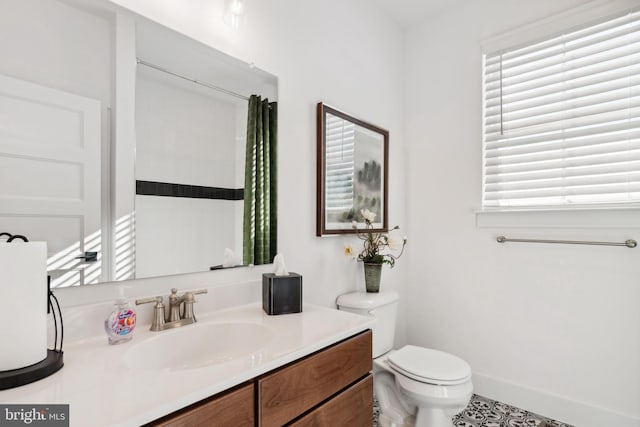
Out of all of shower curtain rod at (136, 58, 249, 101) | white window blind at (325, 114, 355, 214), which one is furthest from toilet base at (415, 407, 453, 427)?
shower curtain rod at (136, 58, 249, 101)

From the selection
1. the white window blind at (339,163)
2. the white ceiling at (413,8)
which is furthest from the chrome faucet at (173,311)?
the white ceiling at (413,8)

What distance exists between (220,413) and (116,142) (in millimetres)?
845

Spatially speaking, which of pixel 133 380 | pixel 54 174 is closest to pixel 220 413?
pixel 133 380

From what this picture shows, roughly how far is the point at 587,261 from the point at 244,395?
196cm

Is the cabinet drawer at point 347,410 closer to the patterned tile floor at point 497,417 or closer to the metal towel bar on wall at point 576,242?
the patterned tile floor at point 497,417

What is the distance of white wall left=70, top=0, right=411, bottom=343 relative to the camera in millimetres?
1313

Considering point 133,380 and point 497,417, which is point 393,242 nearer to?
point 497,417

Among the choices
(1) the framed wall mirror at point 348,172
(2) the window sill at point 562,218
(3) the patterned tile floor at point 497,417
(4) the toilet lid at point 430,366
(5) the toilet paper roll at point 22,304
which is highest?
(1) the framed wall mirror at point 348,172

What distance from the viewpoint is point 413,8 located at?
7.68 ft

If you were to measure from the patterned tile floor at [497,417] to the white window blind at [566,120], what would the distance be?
3.97 feet

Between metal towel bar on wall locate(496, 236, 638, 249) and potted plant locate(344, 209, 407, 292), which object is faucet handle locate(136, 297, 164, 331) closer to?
potted plant locate(344, 209, 407, 292)

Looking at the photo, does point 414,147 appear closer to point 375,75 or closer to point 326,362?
point 375,75

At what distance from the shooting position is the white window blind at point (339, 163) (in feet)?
6.02

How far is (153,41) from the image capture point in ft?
3.82
